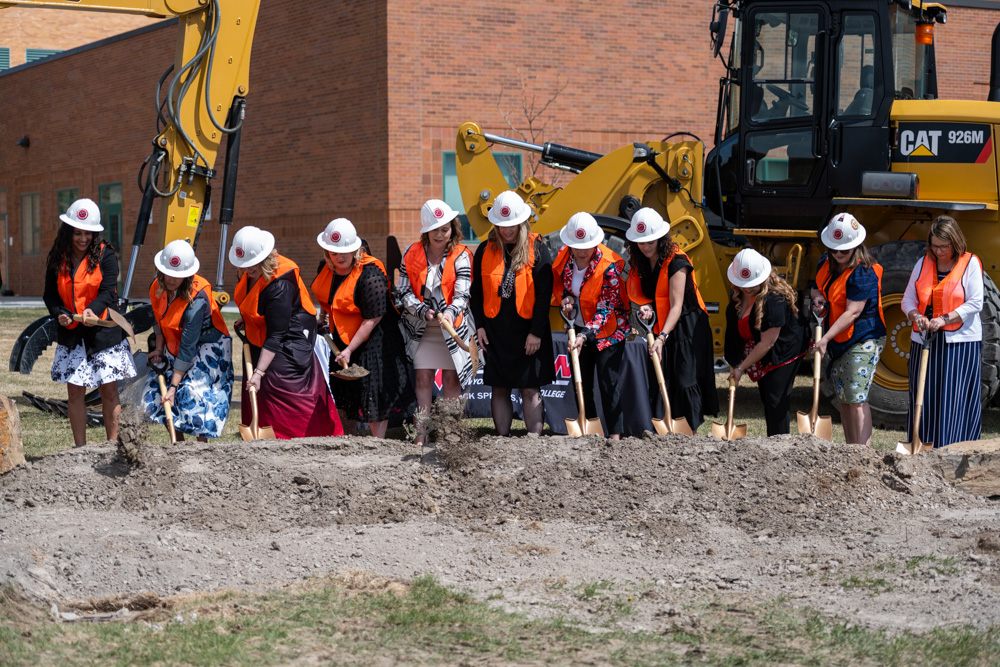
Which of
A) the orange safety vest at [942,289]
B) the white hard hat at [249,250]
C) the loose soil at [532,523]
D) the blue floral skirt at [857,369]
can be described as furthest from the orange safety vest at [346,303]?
the orange safety vest at [942,289]

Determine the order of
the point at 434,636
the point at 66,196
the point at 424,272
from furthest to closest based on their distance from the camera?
the point at 66,196
the point at 424,272
the point at 434,636

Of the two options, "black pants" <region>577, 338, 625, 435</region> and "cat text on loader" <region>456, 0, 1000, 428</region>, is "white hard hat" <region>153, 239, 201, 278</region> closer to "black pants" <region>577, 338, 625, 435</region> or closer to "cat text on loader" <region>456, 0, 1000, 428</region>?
"black pants" <region>577, 338, 625, 435</region>

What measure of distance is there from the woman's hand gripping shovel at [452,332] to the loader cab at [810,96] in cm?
381

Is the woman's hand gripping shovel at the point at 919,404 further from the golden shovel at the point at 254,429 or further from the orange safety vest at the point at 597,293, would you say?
the golden shovel at the point at 254,429

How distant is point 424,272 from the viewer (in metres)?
7.34

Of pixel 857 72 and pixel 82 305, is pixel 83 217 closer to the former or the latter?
pixel 82 305

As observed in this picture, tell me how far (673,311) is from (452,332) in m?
1.38

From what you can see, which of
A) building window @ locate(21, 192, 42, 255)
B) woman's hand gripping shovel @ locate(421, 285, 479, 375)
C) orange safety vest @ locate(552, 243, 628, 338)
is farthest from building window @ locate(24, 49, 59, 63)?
orange safety vest @ locate(552, 243, 628, 338)

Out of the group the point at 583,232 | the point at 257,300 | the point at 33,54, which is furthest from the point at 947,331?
the point at 33,54

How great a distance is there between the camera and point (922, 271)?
Result: 7.06 metres

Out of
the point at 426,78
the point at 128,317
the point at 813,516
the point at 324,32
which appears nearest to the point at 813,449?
the point at 813,516

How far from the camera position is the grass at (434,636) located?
3930 millimetres

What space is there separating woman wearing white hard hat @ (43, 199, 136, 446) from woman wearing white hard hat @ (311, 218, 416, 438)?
1.36 meters

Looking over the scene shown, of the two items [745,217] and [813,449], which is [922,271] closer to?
[813,449]
